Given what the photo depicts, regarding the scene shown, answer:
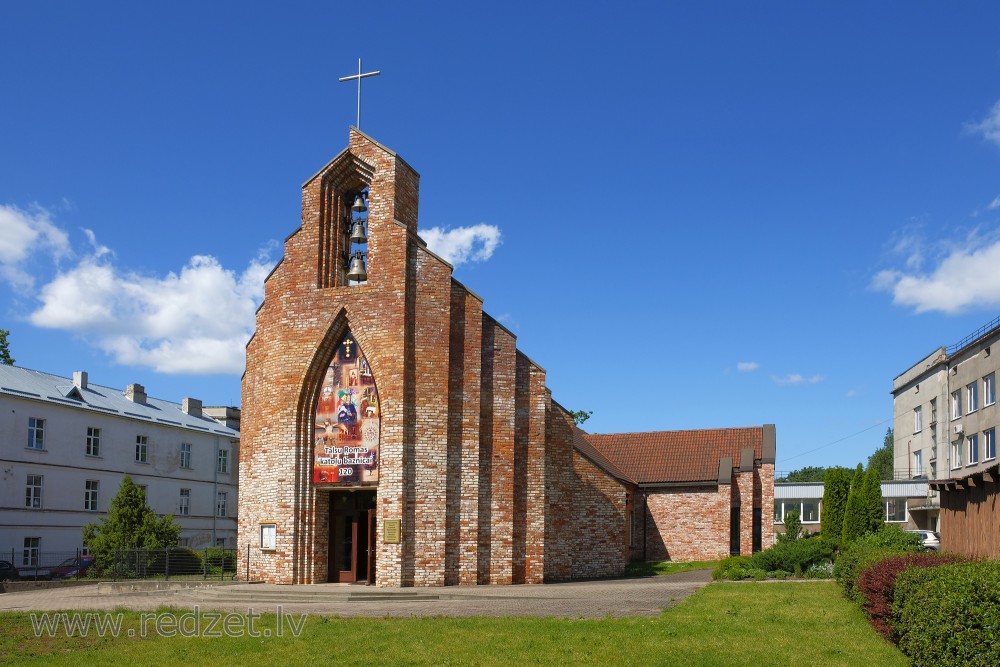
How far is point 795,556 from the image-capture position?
2706cm

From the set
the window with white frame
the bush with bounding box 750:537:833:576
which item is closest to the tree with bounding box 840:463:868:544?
the bush with bounding box 750:537:833:576

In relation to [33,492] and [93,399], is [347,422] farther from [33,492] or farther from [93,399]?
[93,399]

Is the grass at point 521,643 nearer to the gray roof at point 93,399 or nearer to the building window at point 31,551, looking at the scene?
the building window at point 31,551

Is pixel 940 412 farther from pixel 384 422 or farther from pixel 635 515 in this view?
pixel 384 422

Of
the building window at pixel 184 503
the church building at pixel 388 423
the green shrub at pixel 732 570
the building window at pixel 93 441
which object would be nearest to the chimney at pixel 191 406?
the building window at pixel 184 503

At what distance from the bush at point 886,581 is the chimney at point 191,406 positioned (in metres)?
43.6

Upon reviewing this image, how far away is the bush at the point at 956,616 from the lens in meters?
9.36

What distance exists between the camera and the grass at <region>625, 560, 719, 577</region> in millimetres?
31616

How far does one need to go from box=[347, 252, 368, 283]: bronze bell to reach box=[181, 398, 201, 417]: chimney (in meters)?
29.1


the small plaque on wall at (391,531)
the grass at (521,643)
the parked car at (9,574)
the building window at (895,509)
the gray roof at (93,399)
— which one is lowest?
the parked car at (9,574)

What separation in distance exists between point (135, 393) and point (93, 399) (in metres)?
4.44

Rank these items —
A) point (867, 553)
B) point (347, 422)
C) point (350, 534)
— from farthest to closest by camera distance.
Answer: point (350, 534) → point (347, 422) → point (867, 553)

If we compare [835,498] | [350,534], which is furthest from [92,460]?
[835,498]

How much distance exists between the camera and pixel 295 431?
26047mm
